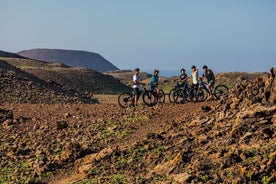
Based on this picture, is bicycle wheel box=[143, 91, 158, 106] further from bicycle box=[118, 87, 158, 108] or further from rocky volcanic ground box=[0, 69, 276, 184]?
rocky volcanic ground box=[0, 69, 276, 184]

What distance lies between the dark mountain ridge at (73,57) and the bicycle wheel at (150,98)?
12897 centimetres

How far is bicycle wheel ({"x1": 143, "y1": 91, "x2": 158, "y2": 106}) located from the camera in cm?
2464

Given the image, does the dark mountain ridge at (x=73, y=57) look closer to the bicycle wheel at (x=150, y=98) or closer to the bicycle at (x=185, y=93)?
the bicycle at (x=185, y=93)

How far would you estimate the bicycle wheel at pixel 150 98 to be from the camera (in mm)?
24641

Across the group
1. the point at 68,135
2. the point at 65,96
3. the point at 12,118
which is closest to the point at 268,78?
the point at 68,135

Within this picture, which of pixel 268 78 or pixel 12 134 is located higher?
pixel 268 78

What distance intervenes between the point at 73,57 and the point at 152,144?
148 meters

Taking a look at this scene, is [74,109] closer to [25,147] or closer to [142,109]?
[142,109]

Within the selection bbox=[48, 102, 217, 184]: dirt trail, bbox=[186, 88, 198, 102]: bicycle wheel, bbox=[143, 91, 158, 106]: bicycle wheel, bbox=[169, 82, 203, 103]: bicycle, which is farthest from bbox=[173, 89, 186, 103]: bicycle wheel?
bbox=[48, 102, 217, 184]: dirt trail

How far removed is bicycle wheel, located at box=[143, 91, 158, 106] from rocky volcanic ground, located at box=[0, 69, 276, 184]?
2.06 meters

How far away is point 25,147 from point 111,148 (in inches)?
161

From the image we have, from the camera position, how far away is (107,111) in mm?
23406

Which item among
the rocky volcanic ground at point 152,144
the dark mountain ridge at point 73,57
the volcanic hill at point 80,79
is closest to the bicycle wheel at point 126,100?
the rocky volcanic ground at point 152,144

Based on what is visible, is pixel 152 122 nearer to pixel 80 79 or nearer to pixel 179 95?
pixel 179 95
